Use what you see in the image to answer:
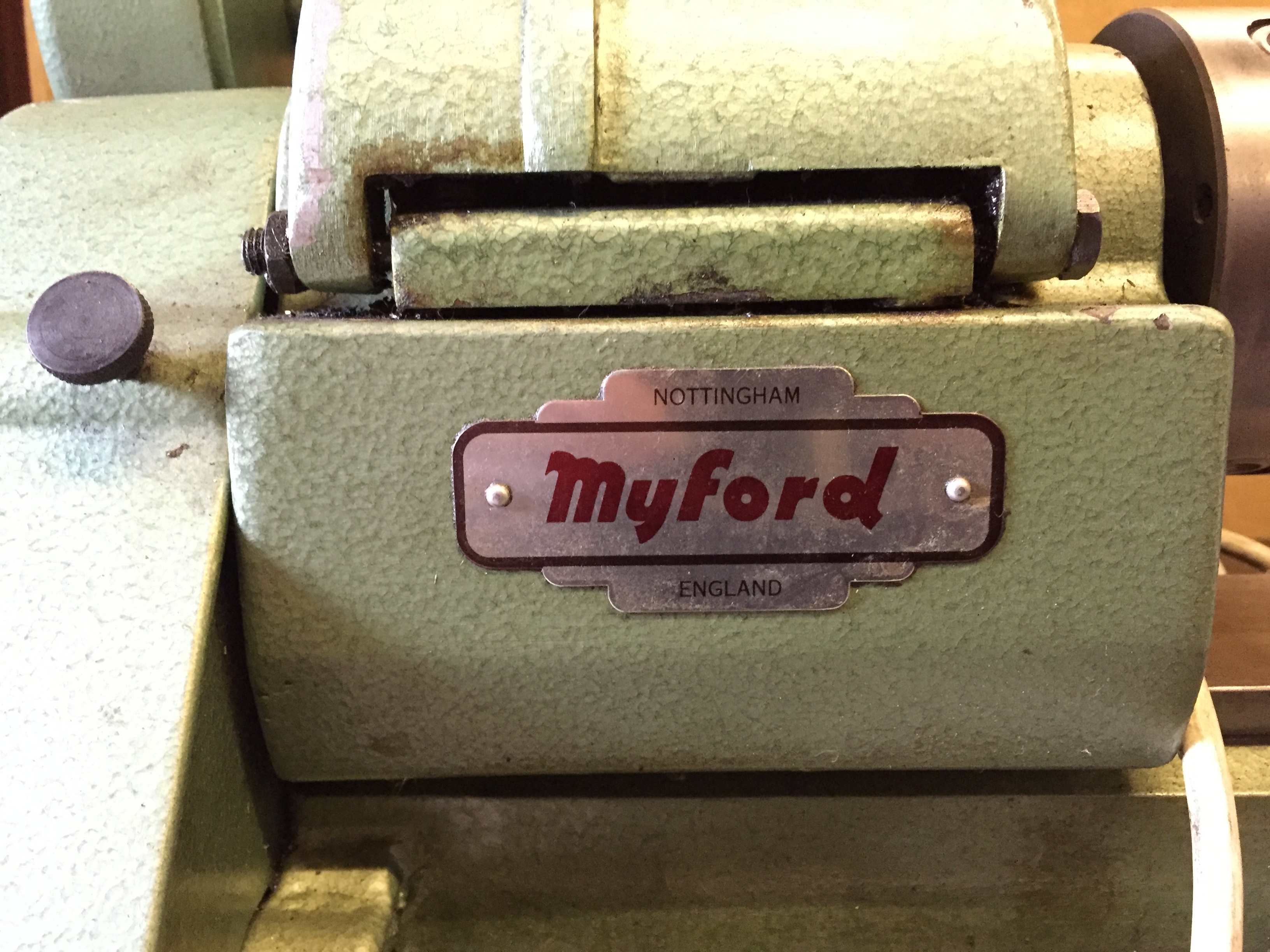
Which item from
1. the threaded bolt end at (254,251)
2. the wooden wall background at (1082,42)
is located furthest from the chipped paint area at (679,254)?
the wooden wall background at (1082,42)

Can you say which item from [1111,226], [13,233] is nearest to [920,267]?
[1111,226]

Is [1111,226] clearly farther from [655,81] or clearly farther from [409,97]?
[409,97]

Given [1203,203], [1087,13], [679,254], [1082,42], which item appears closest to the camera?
[679,254]

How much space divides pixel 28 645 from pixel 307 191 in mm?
335

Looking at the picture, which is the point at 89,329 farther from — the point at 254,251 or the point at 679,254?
the point at 679,254

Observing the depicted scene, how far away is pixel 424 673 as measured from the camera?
63cm

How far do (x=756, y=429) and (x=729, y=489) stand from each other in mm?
43

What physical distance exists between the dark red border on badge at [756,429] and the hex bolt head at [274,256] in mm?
164

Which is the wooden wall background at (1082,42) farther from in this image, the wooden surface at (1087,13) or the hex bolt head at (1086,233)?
the hex bolt head at (1086,233)

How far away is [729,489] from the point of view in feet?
1.96

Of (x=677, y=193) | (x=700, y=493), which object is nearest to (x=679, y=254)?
(x=677, y=193)

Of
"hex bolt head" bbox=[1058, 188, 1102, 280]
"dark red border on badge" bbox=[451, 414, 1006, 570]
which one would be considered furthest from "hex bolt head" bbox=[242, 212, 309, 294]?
"hex bolt head" bbox=[1058, 188, 1102, 280]

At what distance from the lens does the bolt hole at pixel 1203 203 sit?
681 millimetres

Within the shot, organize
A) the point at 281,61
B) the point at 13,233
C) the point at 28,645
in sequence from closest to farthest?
the point at 28,645 → the point at 13,233 → the point at 281,61
